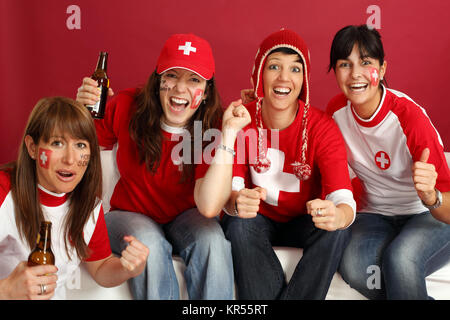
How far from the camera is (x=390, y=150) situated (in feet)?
5.62

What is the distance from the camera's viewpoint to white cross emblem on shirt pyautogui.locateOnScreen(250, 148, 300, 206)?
5.67 feet

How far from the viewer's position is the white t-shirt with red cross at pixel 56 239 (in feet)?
4.45

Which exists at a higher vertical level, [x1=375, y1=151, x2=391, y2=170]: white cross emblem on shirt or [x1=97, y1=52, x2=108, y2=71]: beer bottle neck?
[x1=97, y1=52, x2=108, y2=71]: beer bottle neck

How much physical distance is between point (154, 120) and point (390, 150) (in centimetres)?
83

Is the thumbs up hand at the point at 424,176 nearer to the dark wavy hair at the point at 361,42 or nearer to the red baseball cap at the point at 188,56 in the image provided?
the dark wavy hair at the point at 361,42

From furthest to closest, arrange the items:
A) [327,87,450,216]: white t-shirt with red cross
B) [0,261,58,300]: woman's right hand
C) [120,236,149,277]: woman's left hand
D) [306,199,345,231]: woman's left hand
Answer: [327,87,450,216]: white t-shirt with red cross
[306,199,345,231]: woman's left hand
[120,236,149,277]: woman's left hand
[0,261,58,300]: woman's right hand

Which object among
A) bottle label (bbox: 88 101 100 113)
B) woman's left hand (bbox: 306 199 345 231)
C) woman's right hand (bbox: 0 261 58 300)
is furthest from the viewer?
bottle label (bbox: 88 101 100 113)

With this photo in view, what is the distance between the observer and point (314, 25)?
2.75m

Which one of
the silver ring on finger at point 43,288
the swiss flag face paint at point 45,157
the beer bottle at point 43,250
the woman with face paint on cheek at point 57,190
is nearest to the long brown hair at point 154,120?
the woman with face paint on cheek at point 57,190

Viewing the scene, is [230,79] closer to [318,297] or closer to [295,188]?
[295,188]

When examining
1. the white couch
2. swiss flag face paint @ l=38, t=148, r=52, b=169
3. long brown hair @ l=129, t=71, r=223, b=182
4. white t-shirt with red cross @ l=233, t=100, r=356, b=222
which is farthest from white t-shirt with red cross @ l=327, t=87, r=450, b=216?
swiss flag face paint @ l=38, t=148, r=52, b=169

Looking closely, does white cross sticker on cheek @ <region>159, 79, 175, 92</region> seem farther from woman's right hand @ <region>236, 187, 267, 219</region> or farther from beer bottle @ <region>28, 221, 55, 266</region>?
beer bottle @ <region>28, 221, 55, 266</region>

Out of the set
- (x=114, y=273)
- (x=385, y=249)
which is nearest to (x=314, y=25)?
(x=385, y=249)

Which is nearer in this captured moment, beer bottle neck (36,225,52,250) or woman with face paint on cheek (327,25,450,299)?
beer bottle neck (36,225,52,250)
